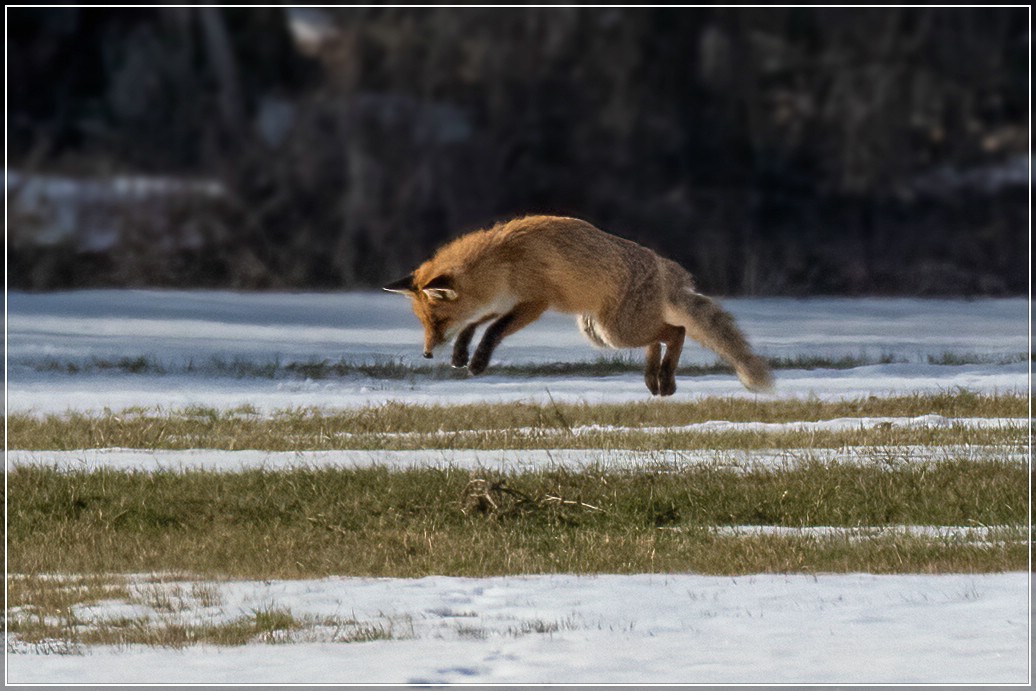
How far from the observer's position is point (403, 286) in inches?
241

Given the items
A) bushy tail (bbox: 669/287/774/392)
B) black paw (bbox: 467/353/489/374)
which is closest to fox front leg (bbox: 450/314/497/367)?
black paw (bbox: 467/353/489/374)

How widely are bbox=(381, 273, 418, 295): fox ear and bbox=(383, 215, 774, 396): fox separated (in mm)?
286

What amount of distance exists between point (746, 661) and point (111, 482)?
7600mm

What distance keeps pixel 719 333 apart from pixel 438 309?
66.0 inches

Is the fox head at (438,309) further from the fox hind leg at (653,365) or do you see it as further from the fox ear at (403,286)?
the fox hind leg at (653,365)

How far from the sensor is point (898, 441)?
1391 centimetres

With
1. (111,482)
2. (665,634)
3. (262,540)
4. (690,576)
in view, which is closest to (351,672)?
(665,634)

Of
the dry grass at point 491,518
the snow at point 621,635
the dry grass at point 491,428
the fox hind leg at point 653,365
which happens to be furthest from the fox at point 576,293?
the dry grass at point 491,428

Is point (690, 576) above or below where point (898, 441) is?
above

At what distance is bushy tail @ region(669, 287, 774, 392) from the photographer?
736 centimetres

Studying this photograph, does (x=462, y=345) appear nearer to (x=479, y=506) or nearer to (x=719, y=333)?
(x=719, y=333)

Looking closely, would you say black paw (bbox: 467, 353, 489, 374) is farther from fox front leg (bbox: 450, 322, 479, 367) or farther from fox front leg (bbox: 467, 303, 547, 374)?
fox front leg (bbox: 467, 303, 547, 374)

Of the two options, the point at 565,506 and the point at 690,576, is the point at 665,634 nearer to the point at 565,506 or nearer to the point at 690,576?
the point at 690,576

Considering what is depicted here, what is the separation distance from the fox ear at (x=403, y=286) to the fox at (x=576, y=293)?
286 mm
